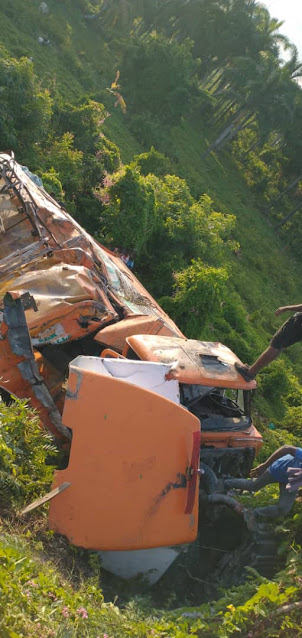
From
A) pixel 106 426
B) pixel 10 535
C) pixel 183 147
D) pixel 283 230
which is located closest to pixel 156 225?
pixel 106 426

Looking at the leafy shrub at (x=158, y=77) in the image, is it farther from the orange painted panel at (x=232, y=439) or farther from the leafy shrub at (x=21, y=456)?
the leafy shrub at (x=21, y=456)

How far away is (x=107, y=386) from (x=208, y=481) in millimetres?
1647

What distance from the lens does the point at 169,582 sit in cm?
400

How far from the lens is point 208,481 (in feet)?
15.5

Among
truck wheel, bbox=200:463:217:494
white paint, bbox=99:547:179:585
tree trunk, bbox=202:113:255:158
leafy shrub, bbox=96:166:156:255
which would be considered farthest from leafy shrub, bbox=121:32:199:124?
white paint, bbox=99:547:179:585

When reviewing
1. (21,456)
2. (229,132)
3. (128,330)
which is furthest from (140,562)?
(229,132)

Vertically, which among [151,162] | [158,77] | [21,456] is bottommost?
[21,456]

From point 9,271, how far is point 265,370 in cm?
861

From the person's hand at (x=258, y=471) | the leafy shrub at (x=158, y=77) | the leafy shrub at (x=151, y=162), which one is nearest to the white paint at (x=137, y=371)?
the person's hand at (x=258, y=471)

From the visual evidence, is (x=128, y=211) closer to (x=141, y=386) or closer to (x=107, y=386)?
(x=141, y=386)

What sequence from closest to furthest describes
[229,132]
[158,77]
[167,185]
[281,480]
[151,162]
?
[281,480] < [167,185] < [151,162] < [158,77] < [229,132]

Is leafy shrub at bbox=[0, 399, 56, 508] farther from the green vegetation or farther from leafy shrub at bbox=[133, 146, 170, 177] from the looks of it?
leafy shrub at bbox=[133, 146, 170, 177]

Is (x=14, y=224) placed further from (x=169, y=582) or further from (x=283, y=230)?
(x=283, y=230)

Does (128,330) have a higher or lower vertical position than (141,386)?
lower
